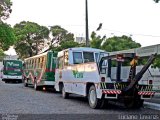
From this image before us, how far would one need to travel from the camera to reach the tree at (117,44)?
143 ft

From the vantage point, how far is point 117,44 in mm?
44656

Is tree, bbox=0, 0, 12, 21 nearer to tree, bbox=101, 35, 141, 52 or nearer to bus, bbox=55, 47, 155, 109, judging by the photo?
tree, bbox=101, 35, 141, 52

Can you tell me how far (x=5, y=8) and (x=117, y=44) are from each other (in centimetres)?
1363

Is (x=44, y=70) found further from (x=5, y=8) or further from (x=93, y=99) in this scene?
(x=5, y=8)

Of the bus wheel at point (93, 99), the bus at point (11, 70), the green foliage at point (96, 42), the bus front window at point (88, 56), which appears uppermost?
the green foliage at point (96, 42)

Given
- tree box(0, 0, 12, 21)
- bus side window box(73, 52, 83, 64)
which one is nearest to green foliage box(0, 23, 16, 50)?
tree box(0, 0, 12, 21)

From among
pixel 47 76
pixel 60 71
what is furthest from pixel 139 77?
pixel 47 76

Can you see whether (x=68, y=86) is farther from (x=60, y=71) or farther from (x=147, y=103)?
(x=147, y=103)

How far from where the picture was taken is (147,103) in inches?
647

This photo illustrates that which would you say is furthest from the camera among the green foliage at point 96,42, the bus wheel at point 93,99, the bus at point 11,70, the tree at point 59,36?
the tree at point 59,36

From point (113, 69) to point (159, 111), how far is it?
2.61 meters

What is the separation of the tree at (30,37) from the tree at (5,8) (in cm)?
2803

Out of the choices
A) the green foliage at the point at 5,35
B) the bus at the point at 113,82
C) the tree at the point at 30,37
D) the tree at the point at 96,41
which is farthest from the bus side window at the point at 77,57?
the tree at the point at 30,37

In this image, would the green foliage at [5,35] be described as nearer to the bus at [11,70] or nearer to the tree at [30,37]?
the bus at [11,70]
